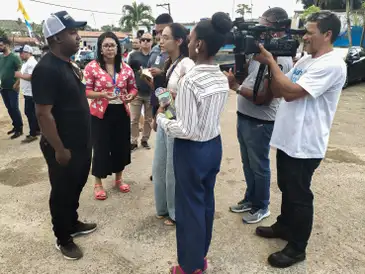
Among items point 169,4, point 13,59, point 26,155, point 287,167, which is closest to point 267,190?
point 287,167

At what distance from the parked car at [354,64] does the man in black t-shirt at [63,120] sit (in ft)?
34.7

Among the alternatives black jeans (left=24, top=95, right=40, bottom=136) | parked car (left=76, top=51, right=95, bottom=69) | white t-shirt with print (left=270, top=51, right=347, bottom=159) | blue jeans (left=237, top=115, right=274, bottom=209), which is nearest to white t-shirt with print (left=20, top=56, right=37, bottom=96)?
black jeans (left=24, top=95, right=40, bottom=136)

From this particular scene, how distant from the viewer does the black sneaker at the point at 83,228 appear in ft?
8.86

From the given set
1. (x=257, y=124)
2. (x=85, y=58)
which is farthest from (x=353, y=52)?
(x=85, y=58)

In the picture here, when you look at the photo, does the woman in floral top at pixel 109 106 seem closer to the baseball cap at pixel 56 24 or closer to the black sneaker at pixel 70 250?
the black sneaker at pixel 70 250

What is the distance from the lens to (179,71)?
2533mm

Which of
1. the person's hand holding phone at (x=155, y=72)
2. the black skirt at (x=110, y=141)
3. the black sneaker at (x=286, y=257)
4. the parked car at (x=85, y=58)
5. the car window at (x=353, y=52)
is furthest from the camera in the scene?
the parked car at (x=85, y=58)

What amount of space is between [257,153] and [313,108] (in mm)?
747

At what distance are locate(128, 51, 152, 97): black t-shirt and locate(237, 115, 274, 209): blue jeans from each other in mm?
2213

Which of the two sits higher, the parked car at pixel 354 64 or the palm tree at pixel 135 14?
the palm tree at pixel 135 14

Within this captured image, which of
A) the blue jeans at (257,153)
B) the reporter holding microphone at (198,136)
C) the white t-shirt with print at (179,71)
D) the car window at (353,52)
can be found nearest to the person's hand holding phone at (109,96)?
the white t-shirt with print at (179,71)

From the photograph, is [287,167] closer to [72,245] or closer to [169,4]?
[72,245]

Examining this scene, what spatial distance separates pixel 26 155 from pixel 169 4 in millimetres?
30247

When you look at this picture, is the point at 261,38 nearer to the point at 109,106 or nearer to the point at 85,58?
the point at 109,106
